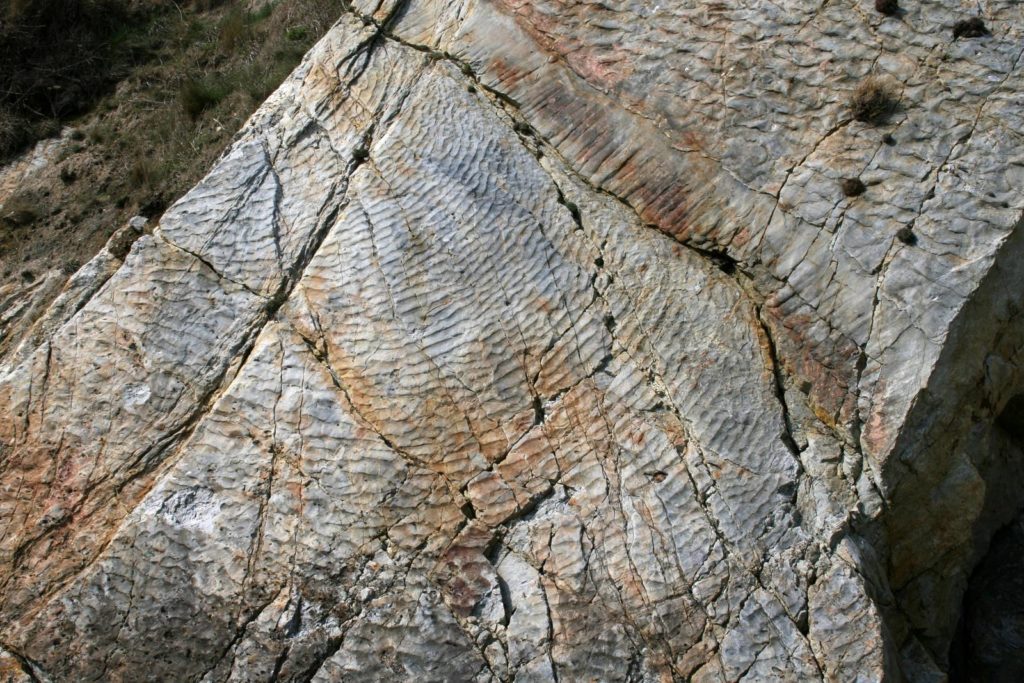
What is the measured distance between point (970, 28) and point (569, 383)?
2.61 metres

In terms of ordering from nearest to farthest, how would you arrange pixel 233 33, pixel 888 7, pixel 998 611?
pixel 888 7 → pixel 998 611 → pixel 233 33

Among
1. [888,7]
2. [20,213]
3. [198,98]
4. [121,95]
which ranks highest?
[888,7]

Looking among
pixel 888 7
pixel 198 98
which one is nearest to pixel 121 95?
pixel 198 98

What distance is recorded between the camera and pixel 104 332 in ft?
15.0

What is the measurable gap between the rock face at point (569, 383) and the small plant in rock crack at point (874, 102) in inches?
3.0

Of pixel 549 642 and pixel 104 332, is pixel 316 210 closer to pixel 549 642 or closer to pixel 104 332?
pixel 104 332

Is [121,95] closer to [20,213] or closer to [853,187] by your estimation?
[20,213]

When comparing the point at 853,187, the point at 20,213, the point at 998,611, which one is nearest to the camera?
the point at 853,187

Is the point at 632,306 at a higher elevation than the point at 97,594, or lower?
higher

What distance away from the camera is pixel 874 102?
4281 millimetres

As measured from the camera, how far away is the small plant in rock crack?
428 centimetres

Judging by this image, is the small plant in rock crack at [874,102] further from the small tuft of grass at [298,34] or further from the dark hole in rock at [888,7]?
the small tuft of grass at [298,34]

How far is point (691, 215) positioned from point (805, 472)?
1381mm

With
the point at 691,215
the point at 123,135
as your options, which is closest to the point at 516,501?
the point at 691,215
